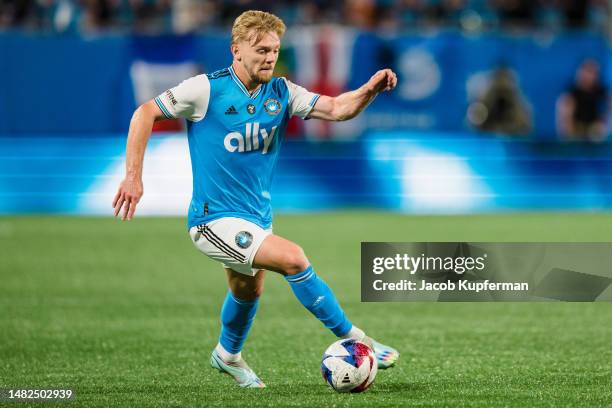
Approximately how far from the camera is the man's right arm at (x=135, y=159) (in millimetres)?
5988

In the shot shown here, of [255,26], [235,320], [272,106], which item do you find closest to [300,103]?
[272,106]

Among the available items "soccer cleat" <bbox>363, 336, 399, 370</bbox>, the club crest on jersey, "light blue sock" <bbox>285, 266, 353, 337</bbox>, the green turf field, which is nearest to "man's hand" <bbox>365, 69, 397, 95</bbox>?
the club crest on jersey

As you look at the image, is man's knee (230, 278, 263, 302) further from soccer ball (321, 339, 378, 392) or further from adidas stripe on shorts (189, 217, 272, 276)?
soccer ball (321, 339, 378, 392)

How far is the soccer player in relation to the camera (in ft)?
20.6

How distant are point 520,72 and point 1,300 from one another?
39.3ft

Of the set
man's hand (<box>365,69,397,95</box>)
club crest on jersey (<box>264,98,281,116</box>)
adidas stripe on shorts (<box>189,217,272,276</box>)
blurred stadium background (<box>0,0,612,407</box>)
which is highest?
man's hand (<box>365,69,397,95</box>)

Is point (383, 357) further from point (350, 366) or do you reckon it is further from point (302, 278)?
point (302, 278)

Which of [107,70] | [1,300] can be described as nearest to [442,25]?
[107,70]

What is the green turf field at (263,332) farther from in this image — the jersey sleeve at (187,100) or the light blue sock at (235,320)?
the jersey sleeve at (187,100)

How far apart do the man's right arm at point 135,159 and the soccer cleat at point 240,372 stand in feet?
4.05

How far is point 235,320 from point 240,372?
0.30m

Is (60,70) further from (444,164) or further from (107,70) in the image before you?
(444,164)

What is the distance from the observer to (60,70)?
20.3 m

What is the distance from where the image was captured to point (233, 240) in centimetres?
628
